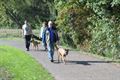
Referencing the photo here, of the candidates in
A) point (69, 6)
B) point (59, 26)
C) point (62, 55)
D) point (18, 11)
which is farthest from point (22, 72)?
point (18, 11)

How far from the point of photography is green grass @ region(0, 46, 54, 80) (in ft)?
56.4

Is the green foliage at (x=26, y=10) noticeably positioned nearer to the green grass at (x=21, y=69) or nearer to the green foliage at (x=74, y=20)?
the green foliage at (x=74, y=20)

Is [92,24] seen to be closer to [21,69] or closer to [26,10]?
[21,69]

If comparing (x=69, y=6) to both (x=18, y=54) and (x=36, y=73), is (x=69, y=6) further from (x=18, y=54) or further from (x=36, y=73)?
(x=36, y=73)

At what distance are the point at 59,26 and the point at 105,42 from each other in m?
8.89

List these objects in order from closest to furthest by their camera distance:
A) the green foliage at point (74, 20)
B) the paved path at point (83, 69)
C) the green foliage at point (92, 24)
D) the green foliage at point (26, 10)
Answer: the paved path at point (83, 69), the green foliage at point (92, 24), the green foliage at point (74, 20), the green foliage at point (26, 10)

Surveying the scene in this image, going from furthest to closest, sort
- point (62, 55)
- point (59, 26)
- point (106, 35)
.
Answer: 1. point (59, 26)
2. point (106, 35)
3. point (62, 55)

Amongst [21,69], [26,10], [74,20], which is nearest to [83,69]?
[21,69]

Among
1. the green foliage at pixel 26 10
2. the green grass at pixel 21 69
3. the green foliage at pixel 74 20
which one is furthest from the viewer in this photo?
the green foliage at pixel 26 10

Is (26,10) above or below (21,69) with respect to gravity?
above

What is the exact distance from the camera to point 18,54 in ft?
88.0

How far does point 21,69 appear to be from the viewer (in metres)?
19.7

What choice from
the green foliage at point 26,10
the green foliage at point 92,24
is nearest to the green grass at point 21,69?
the green foliage at point 92,24

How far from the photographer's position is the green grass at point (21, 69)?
17203 millimetres
